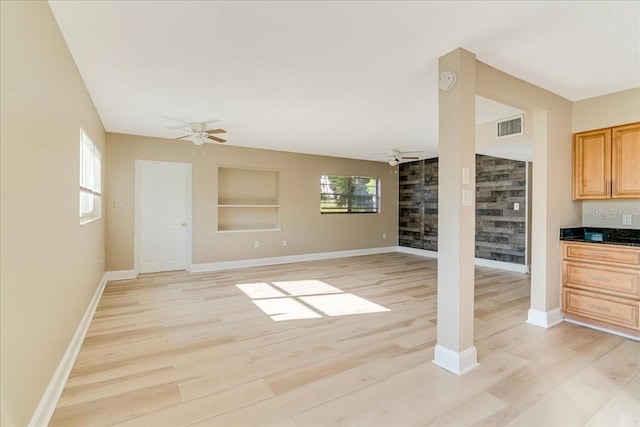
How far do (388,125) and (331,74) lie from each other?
1.99 meters

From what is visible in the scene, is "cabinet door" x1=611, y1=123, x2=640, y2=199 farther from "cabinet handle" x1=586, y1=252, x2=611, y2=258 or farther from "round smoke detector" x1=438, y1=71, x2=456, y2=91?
"round smoke detector" x1=438, y1=71, x2=456, y2=91

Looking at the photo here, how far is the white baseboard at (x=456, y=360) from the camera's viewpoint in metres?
2.30

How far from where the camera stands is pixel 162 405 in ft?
6.30

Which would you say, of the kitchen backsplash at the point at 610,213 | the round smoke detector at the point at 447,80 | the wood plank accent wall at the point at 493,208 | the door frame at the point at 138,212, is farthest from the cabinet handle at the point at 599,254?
the door frame at the point at 138,212

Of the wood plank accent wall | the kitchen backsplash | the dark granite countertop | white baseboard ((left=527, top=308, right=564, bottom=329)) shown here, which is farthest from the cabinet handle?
the wood plank accent wall

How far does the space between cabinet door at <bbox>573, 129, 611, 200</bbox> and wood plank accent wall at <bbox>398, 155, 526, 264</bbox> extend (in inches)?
95.6

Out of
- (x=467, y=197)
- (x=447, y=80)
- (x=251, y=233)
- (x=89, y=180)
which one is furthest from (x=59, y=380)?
(x=251, y=233)

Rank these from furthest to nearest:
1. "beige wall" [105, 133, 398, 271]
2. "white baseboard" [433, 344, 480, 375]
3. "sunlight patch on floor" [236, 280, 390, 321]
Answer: "beige wall" [105, 133, 398, 271]
"sunlight patch on floor" [236, 280, 390, 321]
"white baseboard" [433, 344, 480, 375]

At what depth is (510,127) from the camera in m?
3.93

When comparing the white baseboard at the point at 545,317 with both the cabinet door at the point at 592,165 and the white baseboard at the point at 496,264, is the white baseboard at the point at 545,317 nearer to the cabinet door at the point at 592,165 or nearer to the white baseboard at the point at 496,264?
the cabinet door at the point at 592,165

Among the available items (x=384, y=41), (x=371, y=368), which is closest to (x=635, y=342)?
(x=371, y=368)

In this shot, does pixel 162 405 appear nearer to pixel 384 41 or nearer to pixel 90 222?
pixel 90 222

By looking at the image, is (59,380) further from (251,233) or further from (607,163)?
(607,163)

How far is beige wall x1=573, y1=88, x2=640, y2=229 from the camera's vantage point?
10.0 feet
